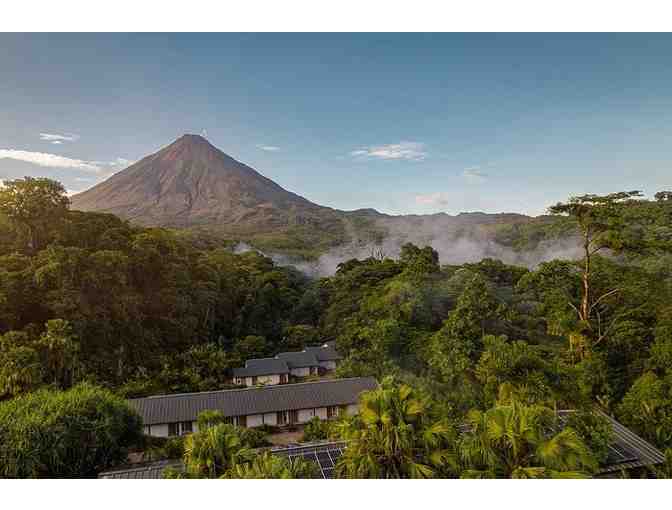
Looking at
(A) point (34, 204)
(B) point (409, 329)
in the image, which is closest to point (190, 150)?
(A) point (34, 204)

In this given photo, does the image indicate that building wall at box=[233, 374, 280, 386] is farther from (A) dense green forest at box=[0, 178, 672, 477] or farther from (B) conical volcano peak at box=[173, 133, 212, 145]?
(B) conical volcano peak at box=[173, 133, 212, 145]

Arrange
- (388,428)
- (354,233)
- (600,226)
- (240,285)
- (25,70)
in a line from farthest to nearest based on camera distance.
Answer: (240,285)
(354,233)
(600,226)
(25,70)
(388,428)

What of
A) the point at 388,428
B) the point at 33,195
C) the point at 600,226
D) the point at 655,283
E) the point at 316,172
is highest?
the point at 316,172

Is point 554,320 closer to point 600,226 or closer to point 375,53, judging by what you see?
point 600,226

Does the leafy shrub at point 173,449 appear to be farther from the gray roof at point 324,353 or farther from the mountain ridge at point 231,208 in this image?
the mountain ridge at point 231,208

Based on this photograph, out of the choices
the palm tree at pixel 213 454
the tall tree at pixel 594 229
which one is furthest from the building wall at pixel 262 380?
the tall tree at pixel 594 229
